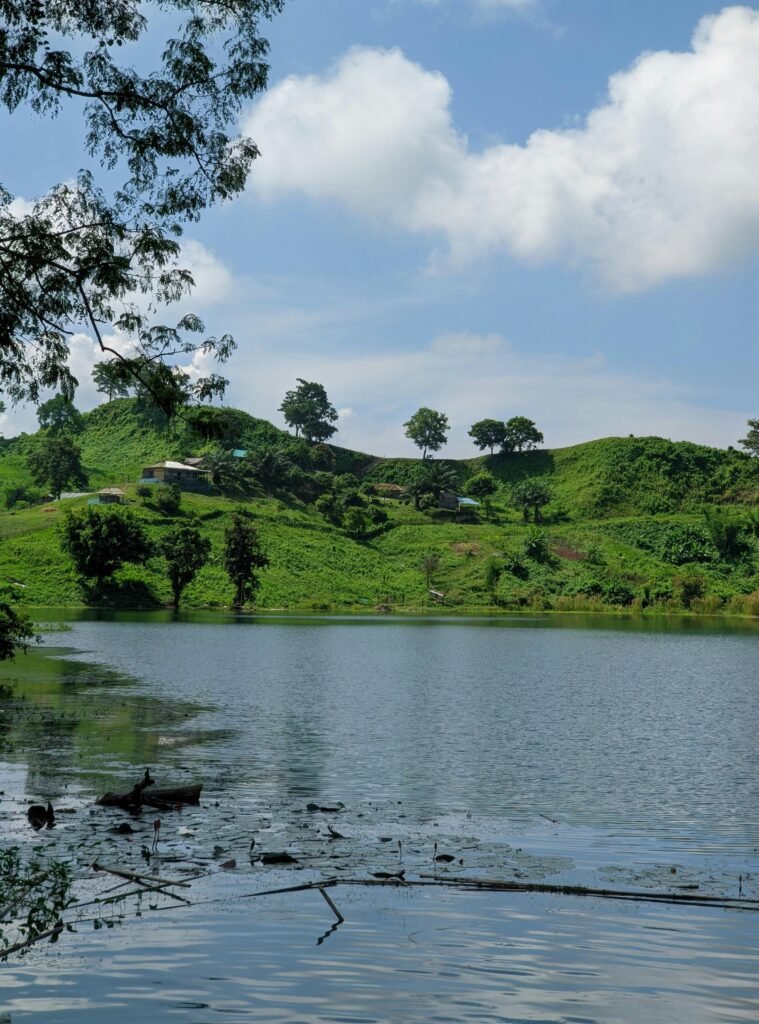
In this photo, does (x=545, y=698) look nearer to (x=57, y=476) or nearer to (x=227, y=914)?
(x=227, y=914)

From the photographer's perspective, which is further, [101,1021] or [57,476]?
[57,476]

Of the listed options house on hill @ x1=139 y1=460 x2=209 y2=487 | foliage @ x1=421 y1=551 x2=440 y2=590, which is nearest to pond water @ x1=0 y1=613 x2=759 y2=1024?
foliage @ x1=421 y1=551 x2=440 y2=590

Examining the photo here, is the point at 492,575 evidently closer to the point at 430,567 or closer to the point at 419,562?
the point at 430,567

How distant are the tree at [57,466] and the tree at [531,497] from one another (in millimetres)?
85103

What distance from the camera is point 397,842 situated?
1902 centimetres

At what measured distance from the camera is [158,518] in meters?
155

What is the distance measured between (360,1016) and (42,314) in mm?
15686

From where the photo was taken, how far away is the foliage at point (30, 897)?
41.4 ft

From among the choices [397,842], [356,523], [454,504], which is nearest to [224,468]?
[356,523]

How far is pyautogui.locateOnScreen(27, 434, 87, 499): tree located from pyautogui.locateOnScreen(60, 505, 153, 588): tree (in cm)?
5695

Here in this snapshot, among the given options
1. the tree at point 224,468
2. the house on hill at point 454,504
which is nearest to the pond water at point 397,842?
the tree at point 224,468

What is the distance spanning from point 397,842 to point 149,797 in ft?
19.0

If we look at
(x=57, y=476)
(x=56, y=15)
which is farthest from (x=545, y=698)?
(x=57, y=476)

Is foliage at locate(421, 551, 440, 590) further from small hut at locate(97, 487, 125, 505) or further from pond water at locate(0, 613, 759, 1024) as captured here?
pond water at locate(0, 613, 759, 1024)
